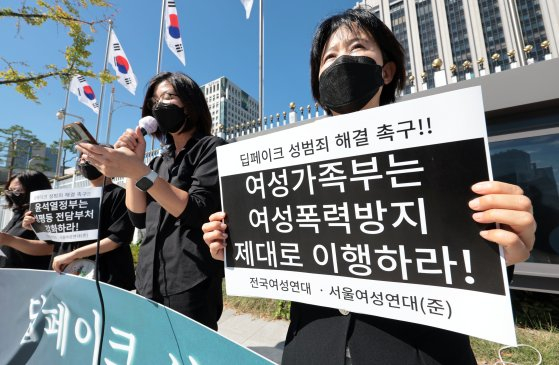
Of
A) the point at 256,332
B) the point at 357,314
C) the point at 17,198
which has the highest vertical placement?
the point at 17,198

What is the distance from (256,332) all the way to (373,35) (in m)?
3.37

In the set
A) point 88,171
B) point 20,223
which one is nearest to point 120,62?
point 20,223

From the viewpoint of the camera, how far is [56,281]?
1.44 m

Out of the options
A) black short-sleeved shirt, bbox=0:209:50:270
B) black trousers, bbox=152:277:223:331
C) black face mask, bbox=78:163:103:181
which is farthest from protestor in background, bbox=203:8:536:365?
black short-sleeved shirt, bbox=0:209:50:270

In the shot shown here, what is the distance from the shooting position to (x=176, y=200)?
3.82 ft

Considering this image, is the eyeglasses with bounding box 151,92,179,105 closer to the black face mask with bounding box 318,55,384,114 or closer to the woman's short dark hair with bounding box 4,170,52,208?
the black face mask with bounding box 318,55,384,114

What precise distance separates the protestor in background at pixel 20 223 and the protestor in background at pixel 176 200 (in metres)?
2.11

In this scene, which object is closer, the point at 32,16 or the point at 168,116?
the point at 168,116

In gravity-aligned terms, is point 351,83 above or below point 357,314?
above

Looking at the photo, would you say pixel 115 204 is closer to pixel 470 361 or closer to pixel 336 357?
pixel 336 357

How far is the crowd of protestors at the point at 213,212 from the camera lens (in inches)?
28.1

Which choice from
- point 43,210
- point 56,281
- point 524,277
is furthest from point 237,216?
point 524,277

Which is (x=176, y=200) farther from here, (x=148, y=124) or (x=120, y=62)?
(x=120, y=62)

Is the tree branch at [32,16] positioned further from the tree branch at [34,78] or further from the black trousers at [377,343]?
the black trousers at [377,343]
